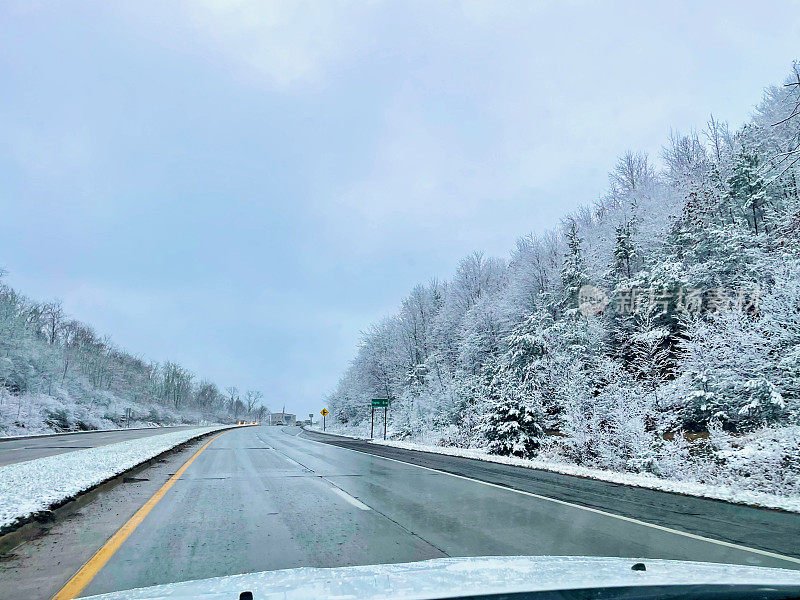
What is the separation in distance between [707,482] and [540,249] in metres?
38.7

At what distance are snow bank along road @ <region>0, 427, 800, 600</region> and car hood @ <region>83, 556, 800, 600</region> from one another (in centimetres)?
148

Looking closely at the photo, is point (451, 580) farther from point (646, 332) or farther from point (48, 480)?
point (646, 332)

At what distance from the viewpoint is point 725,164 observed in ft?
118

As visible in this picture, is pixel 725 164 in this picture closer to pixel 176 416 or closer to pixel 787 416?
pixel 787 416

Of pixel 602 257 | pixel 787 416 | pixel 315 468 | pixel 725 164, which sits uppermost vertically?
pixel 725 164

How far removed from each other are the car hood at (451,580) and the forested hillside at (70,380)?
146 ft

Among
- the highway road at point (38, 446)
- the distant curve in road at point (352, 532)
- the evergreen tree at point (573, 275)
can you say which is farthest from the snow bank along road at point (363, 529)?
the evergreen tree at point (573, 275)

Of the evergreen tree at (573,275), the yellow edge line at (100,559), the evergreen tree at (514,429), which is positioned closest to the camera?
the yellow edge line at (100,559)

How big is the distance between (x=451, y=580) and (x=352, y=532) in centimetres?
354

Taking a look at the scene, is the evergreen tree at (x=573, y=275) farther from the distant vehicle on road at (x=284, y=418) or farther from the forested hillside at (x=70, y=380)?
the distant vehicle on road at (x=284, y=418)

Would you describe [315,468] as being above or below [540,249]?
below

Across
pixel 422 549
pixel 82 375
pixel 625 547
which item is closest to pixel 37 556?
pixel 422 549

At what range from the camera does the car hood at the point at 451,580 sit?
3.01 metres

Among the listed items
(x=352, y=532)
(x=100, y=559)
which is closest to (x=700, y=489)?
(x=352, y=532)
